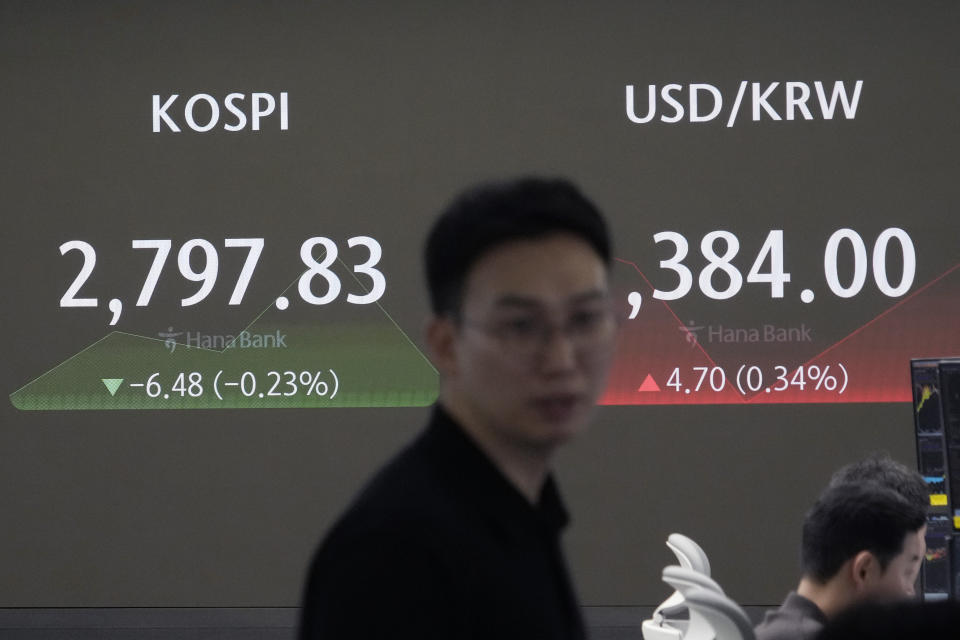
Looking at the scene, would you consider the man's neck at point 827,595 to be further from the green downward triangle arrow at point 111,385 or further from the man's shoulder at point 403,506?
the green downward triangle arrow at point 111,385

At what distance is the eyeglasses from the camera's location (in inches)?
38.8

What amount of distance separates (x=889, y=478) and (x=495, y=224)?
1996 mm

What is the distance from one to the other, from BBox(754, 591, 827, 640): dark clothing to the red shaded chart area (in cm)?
252

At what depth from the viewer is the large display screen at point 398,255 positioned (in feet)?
16.4

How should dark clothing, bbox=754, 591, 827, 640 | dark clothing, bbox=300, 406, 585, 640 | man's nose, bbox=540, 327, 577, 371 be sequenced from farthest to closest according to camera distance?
dark clothing, bbox=754, 591, 827, 640, man's nose, bbox=540, 327, 577, 371, dark clothing, bbox=300, 406, 585, 640

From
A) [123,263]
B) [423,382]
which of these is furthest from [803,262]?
[123,263]

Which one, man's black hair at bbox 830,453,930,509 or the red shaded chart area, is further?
the red shaded chart area

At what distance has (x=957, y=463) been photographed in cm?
312

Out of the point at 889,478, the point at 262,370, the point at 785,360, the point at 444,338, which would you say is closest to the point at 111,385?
the point at 262,370

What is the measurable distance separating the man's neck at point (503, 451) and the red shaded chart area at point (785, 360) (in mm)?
3984

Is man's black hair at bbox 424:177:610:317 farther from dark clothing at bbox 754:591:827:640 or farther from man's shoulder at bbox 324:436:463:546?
dark clothing at bbox 754:591:827:640

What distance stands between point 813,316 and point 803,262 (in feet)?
0.72

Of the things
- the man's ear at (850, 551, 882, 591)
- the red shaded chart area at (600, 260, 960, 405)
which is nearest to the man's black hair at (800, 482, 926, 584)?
the man's ear at (850, 551, 882, 591)

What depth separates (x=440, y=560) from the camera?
35.9 inches
